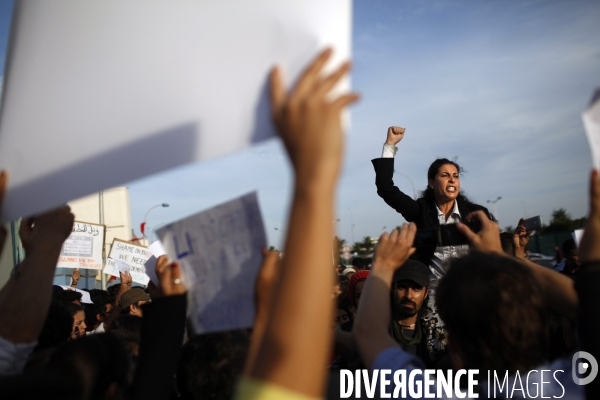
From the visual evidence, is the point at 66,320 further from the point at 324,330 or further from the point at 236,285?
the point at 324,330

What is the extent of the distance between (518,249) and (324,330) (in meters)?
2.60

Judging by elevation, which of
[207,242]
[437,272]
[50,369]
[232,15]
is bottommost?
[50,369]

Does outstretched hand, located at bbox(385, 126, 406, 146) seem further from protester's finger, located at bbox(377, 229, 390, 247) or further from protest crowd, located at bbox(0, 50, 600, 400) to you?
protester's finger, located at bbox(377, 229, 390, 247)

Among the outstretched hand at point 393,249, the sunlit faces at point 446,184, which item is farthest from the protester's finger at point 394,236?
the sunlit faces at point 446,184

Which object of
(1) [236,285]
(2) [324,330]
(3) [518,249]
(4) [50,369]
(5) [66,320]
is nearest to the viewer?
(2) [324,330]

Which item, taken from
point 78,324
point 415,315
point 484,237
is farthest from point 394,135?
point 78,324

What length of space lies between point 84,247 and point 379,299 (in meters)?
7.34

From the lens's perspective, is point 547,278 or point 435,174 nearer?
point 547,278

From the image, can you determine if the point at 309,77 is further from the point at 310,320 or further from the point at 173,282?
the point at 173,282

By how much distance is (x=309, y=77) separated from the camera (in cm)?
99

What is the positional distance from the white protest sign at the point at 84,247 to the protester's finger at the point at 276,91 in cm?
753

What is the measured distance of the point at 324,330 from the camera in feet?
2.76

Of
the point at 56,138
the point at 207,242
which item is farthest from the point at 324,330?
the point at 56,138

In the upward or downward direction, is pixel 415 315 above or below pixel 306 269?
above
